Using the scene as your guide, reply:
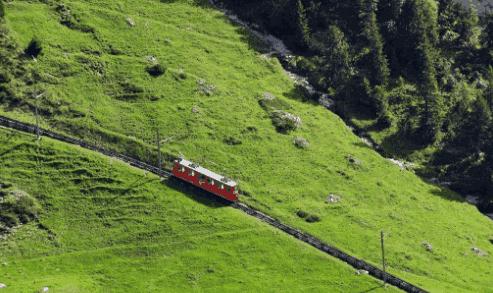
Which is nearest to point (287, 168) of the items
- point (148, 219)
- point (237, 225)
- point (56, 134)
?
point (237, 225)

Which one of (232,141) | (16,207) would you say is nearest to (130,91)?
(232,141)

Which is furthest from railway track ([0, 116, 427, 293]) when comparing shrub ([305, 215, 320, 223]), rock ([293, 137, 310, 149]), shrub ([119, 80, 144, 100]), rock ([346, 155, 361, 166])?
rock ([346, 155, 361, 166])

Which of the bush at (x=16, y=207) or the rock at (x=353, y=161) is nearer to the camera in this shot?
the bush at (x=16, y=207)

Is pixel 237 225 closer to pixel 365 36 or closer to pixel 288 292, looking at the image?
pixel 288 292

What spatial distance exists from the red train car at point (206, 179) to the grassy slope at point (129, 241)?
286cm

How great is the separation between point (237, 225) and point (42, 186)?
35.8 meters

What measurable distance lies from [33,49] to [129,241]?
53.9m

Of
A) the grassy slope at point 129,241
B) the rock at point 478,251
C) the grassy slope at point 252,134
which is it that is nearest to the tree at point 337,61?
the grassy slope at point 252,134

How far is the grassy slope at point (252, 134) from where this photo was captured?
144875 mm

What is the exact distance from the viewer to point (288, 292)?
128250 millimetres

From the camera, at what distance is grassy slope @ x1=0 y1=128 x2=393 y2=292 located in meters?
129

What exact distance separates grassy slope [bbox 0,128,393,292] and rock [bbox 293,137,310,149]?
26.1 metres

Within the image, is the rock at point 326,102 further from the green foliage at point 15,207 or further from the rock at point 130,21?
the green foliage at point 15,207

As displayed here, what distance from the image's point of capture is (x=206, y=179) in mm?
145000
